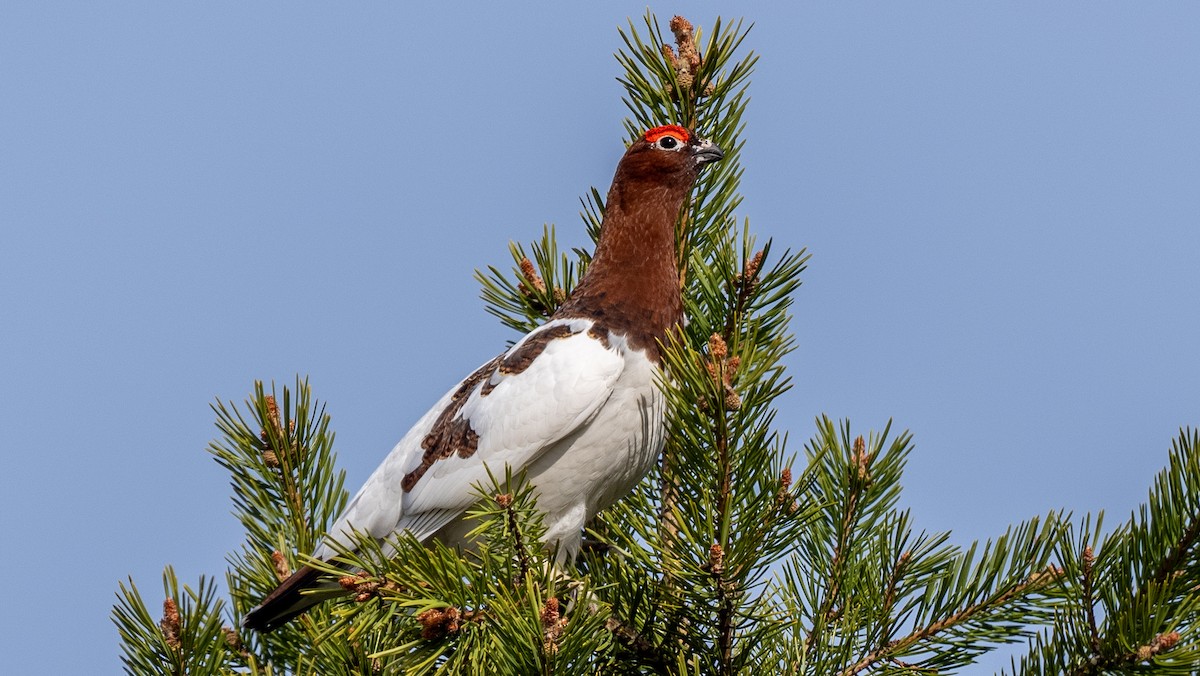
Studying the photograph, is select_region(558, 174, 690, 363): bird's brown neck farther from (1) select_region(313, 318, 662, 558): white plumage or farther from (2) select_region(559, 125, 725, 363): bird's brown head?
(1) select_region(313, 318, 662, 558): white plumage

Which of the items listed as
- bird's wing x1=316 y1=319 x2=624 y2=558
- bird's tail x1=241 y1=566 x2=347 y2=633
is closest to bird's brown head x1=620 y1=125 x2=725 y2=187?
bird's wing x1=316 y1=319 x2=624 y2=558

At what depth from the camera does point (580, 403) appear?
4566 millimetres

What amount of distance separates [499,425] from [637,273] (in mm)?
790

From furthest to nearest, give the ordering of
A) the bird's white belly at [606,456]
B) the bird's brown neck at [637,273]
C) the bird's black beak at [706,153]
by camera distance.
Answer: the bird's black beak at [706,153] → the bird's brown neck at [637,273] → the bird's white belly at [606,456]

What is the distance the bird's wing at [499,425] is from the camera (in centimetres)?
458

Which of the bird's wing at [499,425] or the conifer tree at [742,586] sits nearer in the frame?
the conifer tree at [742,586]

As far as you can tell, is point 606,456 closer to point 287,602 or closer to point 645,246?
point 645,246

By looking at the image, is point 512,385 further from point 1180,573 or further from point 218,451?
point 1180,573

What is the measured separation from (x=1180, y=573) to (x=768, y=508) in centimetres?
108

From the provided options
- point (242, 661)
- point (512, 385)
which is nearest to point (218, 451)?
point (242, 661)

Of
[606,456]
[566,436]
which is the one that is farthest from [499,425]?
[606,456]

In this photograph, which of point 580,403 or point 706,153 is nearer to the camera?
point 580,403

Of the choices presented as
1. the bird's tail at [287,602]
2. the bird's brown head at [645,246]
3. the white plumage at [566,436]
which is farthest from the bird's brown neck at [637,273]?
the bird's tail at [287,602]

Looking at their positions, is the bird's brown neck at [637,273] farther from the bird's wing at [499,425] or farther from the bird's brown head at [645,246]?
the bird's wing at [499,425]
